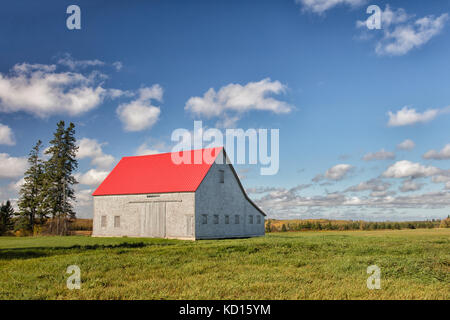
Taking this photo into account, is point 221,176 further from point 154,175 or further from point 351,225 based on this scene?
point 351,225

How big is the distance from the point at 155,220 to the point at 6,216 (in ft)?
91.0

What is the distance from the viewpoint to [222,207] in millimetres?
38500

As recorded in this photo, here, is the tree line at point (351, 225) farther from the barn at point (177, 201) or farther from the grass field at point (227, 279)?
the grass field at point (227, 279)

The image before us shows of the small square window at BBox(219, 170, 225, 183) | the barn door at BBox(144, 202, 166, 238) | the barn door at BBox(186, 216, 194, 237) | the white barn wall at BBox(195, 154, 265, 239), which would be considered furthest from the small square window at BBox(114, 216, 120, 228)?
the small square window at BBox(219, 170, 225, 183)

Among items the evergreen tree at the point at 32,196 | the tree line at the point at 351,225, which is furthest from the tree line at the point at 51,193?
the tree line at the point at 351,225

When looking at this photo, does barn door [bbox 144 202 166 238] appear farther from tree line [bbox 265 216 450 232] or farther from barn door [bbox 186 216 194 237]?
tree line [bbox 265 216 450 232]

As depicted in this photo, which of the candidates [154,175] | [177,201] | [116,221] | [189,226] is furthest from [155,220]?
[116,221]

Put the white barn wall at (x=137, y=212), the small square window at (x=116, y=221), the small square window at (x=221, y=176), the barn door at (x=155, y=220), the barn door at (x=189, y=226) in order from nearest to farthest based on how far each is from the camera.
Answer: the barn door at (x=189, y=226)
the white barn wall at (x=137, y=212)
the barn door at (x=155, y=220)
the small square window at (x=221, y=176)
the small square window at (x=116, y=221)

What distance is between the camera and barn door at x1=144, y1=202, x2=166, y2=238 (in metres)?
37.0

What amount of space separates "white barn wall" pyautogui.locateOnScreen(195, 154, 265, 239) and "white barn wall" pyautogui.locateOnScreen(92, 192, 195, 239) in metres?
1.10

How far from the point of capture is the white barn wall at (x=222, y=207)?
3619 centimetres
